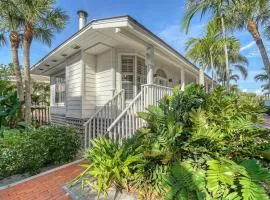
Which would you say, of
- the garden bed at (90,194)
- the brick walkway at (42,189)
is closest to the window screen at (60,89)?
the brick walkway at (42,189)

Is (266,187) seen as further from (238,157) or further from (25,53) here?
(25,53)

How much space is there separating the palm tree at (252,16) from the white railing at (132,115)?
5960mm

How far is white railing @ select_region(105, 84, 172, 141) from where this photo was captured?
5.89 metres

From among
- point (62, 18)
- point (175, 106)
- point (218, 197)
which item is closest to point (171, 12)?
point (62, 18)

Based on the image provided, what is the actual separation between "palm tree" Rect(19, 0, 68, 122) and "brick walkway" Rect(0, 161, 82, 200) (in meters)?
4.45

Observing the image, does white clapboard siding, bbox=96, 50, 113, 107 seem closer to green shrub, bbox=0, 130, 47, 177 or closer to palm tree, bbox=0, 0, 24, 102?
palm tree, bbox=0, 0, 24, 102

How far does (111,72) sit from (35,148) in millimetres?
4005

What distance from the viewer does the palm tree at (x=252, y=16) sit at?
9.39 metres

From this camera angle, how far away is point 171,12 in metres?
15.4

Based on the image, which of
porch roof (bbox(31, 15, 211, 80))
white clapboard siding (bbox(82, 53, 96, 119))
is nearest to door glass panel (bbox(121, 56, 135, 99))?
porch roof (bbox(31, 15, 211, 80))

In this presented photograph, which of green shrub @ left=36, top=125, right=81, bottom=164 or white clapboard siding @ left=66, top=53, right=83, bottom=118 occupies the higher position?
white clapboard siding @ left=66, top=53, right=83, bottom=118

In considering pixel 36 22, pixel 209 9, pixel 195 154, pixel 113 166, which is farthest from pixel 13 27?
pixel 195 154

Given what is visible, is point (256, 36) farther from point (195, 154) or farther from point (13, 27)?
point (13, 27)

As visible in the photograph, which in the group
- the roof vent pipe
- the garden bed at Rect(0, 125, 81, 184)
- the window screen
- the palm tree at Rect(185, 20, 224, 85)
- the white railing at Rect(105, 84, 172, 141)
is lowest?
the garden bed at Rect(0, 125, 81, 184)
